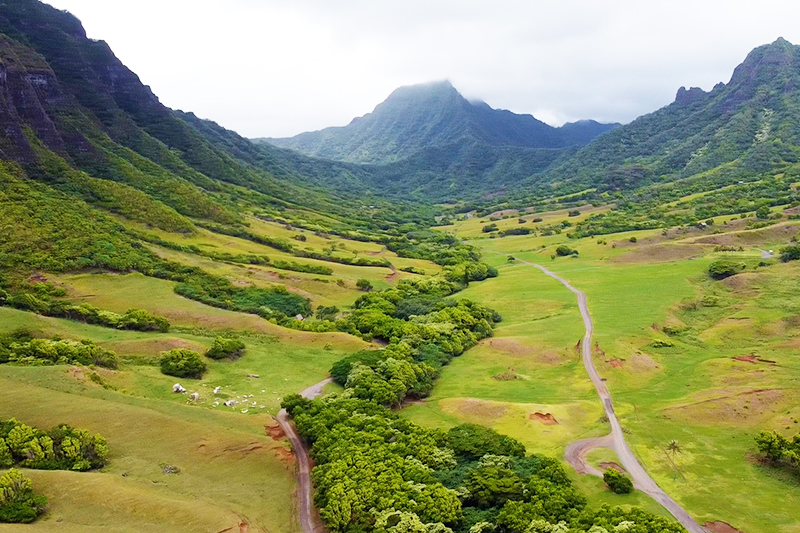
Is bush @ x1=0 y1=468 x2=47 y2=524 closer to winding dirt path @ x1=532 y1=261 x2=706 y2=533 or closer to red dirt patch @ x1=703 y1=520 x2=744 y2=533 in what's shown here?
winding dirt path @ x1=532 y1=261 x2=706 y2=533

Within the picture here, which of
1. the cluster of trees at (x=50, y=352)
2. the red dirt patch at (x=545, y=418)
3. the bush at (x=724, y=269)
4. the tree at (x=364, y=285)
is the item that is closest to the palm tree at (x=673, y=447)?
the red dirt patch at (x=545, y=418)

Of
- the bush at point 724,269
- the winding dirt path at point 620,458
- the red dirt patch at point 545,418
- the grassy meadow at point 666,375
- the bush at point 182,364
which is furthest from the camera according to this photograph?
the bush at point 724,269

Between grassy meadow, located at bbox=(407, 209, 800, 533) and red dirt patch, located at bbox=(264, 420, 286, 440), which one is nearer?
grassy meadow, located at bbox=(407, 209, 800, 533)

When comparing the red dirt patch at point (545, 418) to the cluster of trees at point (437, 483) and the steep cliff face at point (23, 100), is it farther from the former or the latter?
the steep cliff face at point (23, 100)

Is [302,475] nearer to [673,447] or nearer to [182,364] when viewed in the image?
[182,364]

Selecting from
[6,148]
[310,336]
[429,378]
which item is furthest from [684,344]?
[6,148]

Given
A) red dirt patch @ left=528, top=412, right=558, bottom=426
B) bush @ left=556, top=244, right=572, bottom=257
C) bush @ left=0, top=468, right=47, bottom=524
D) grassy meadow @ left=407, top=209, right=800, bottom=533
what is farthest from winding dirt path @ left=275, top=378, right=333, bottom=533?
bush @ left=556, top=244, right=572, bottom=257

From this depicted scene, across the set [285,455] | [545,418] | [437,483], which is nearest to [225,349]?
[285,455]
